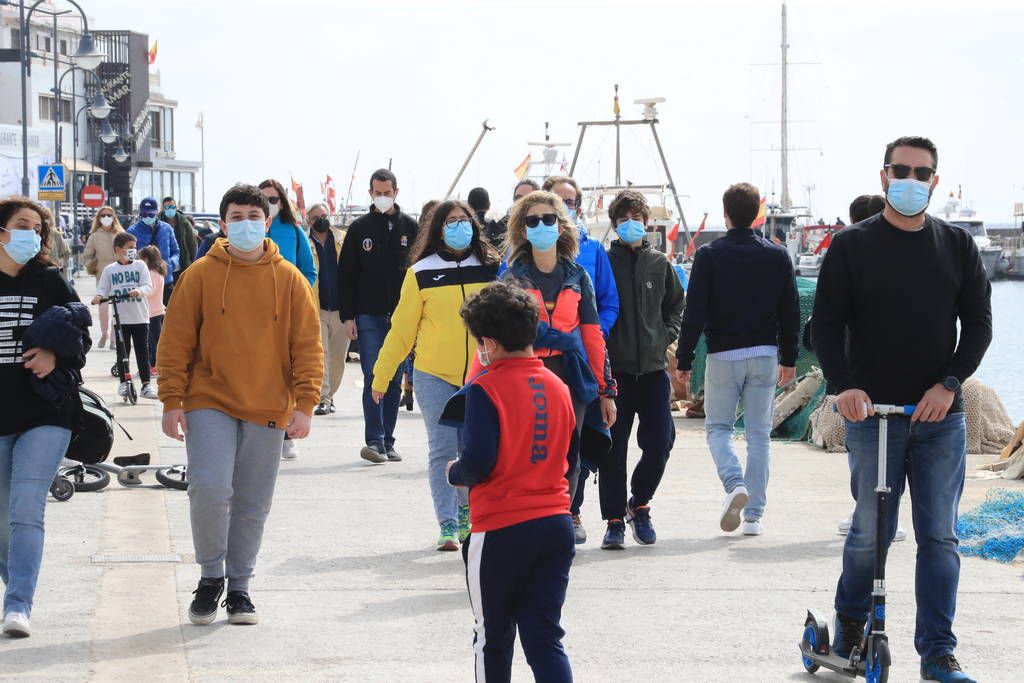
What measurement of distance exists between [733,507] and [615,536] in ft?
2.42

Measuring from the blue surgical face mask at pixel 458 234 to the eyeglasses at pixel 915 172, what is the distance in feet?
9.82

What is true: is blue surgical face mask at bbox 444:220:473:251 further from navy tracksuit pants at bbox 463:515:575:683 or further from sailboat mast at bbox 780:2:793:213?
sailboat mast at bbox 780:2:793:213

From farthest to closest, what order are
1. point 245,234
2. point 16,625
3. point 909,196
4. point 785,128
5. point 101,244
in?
1. point 785,128
2. point 101,244
3. point 245,234
4. point 16,625
5. point 909,196

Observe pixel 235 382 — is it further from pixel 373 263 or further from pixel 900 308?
pixel 373 263

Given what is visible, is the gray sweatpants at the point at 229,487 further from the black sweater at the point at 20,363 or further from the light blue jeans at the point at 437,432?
the light blue jeans at the point at 437,432

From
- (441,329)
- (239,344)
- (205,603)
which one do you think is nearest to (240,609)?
(205,603)

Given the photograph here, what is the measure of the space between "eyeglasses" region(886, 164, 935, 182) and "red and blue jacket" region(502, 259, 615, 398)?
2.05 meters

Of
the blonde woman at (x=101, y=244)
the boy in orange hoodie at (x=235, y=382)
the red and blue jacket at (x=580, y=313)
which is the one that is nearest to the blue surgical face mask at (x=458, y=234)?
the red and blue jacket at (x=580, y=313)

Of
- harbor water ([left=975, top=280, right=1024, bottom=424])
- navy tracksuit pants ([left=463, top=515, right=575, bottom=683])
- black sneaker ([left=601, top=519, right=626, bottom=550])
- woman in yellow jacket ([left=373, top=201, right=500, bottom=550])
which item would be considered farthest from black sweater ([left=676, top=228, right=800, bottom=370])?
harbor water ([left=975, top=280, right=1024, bottom=424])

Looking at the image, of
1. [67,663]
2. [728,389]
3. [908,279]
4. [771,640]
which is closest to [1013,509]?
[728,389]

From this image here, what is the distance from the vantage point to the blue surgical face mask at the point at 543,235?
7.33 meters

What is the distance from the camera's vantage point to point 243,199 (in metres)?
6.77

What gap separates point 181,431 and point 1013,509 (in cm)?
482

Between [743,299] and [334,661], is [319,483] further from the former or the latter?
[334,661]
